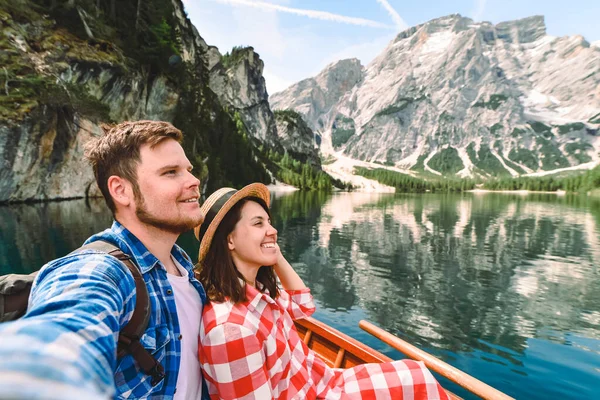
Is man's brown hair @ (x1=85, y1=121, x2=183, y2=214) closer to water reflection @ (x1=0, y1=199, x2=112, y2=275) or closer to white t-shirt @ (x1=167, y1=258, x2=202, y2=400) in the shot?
white t-shirt @ (x1=167, y1=258, x2=202, y2=400)

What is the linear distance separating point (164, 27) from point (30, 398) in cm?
6051

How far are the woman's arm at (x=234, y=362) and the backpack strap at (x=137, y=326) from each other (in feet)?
1.23

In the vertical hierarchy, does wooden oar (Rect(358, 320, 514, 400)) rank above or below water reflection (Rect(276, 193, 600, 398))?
above

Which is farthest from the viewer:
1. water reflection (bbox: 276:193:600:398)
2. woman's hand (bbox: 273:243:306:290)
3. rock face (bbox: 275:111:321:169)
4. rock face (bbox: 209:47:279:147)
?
rock face (bbox: 275:111:321:169)

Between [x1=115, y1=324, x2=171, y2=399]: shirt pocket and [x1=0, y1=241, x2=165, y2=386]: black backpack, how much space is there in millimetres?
42

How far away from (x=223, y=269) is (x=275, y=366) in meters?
0.91

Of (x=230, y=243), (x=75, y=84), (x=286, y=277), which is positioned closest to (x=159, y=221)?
(x=230, y=243)

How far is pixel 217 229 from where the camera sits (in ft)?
9.79

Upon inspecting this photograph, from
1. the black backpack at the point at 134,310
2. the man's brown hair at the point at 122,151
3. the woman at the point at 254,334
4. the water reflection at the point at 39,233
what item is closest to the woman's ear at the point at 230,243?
the woman at the point at 254,334

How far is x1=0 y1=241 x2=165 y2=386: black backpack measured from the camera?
1708mm

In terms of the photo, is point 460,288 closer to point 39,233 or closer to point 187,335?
point 187,335

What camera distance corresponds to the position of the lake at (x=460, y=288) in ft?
27.8

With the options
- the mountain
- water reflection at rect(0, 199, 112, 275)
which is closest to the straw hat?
water reflection at rect(0, 199, 112, 275)

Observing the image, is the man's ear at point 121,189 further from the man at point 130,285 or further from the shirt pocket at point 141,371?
the shirt pocket at point 141,371
